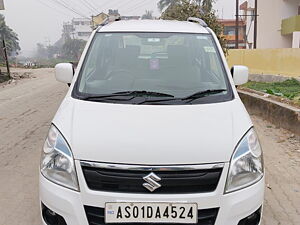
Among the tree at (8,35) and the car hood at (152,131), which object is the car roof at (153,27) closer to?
the car hood at (152,131)

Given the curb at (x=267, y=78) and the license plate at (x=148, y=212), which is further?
the curb at (x=267, y=78)

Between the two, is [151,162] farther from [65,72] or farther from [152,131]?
[65,72]

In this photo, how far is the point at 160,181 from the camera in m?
2.21

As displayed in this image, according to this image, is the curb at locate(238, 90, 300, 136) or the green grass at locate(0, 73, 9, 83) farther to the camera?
the green grass at locate(0, 73, 9, 83)

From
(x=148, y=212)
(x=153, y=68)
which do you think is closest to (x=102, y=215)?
(x=148, y=212)

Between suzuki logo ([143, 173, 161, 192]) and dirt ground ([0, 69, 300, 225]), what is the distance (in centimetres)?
147

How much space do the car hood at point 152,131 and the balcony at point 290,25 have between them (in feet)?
68.8

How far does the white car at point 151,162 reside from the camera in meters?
2.21

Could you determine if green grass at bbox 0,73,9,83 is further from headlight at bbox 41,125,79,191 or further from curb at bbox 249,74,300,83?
headlight at bbox 41,125,79,191

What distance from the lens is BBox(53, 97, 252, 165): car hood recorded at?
223 cm

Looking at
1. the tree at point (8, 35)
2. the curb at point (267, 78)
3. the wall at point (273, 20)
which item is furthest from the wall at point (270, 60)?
the tree at point (8, 35)

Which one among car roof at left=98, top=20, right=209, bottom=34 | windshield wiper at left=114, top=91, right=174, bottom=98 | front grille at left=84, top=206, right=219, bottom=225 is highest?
car roof at left=98, top=20, right=209, bottom=34

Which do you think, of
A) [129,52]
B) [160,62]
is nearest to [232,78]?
[160,62]

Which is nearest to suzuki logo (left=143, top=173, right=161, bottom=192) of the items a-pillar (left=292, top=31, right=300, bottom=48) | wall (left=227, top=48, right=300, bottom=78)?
wall (left=227, top=48, right=300, bottom=78)
